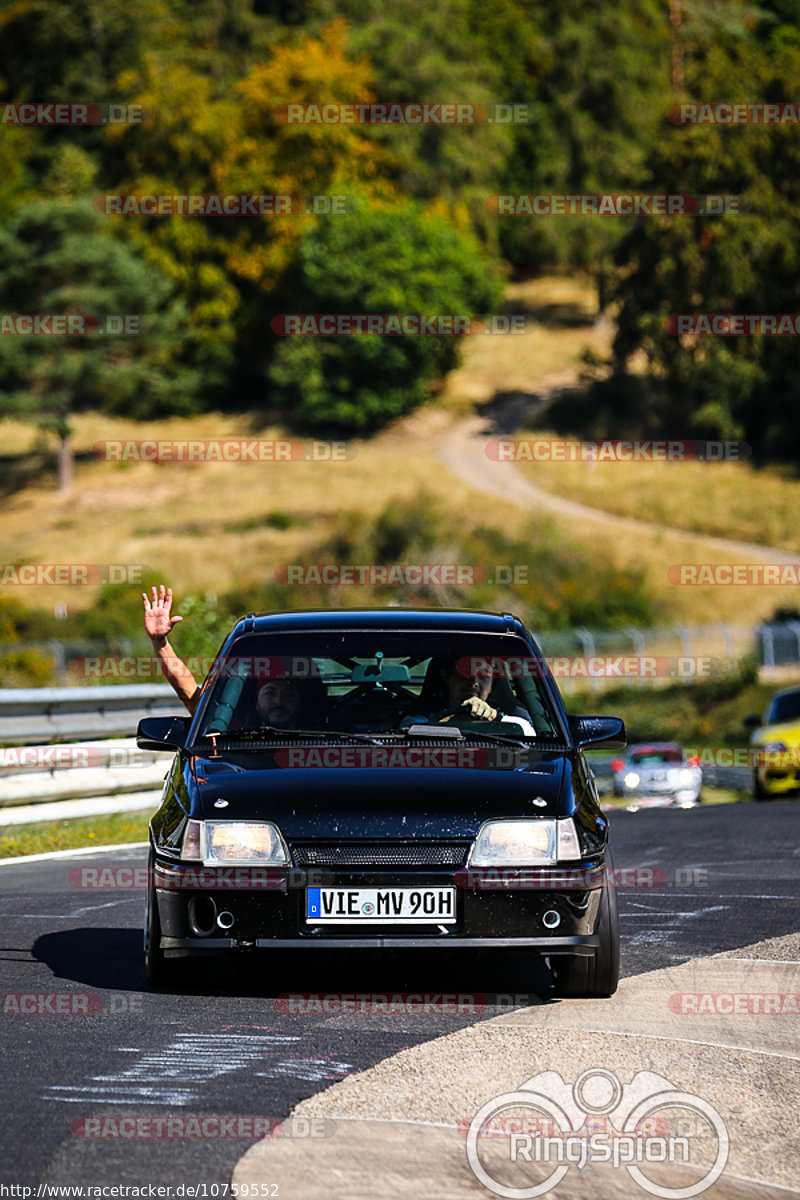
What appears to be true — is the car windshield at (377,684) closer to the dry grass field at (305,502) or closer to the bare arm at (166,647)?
the bare arm at (166,647)

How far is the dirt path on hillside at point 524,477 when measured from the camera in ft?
214

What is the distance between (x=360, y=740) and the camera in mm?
7254

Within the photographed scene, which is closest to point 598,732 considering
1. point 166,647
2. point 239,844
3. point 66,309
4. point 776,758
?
point 239,844

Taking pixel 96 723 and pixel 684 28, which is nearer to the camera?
pixel 96 723

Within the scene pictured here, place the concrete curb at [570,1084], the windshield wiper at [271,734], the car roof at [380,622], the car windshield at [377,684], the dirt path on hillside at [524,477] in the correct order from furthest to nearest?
the dirt path on hillside at [524,477], the car roof at [380,622], the car windshield at [377,684], the windshield wiper at [271,734], the concrete curb at [570,1084]

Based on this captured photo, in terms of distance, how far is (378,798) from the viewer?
6.66 meters

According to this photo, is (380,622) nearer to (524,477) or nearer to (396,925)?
(396,925)

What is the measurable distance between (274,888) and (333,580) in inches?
2203

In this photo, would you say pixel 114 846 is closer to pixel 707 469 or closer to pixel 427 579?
pixel 427 579

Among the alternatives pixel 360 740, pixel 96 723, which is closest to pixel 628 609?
pixel 96 723

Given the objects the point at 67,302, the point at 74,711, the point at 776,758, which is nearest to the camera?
the point at 74,711

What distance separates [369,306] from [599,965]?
7516 centimetres

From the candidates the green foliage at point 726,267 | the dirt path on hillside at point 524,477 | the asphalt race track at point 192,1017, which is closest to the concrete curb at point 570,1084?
the asphalt race track at point 192,1017

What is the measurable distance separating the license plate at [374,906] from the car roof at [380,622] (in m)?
1.78
